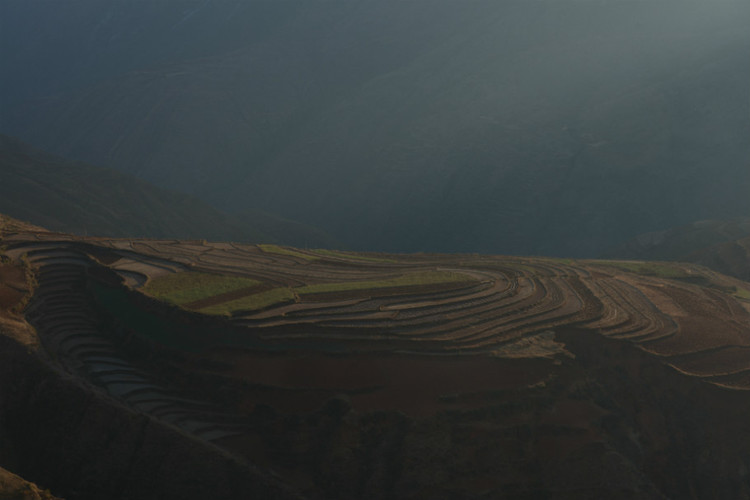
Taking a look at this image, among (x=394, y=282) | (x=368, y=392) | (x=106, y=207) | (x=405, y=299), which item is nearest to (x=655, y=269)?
(x=394, y=282)

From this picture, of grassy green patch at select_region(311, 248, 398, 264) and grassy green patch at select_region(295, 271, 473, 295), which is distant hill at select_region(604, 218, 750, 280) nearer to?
grassy green patch at select_region(311, 248, 398, 264)

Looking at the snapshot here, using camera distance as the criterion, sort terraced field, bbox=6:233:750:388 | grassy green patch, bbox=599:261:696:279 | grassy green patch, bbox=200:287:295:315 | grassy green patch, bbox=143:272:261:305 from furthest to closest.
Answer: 1. grassy green patch, bbox=599:261:696:279
2. grassy green patch, bbox=143:272:261:305
3. grassy green patch, bbox=200:287:295:315
4. terraced field, bbox=6:233:750:388

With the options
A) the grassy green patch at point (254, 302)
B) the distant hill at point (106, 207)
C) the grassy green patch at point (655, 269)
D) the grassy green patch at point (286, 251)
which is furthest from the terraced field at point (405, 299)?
the distant hill at point (106, 207)

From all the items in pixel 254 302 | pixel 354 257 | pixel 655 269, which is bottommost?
pixel 254 302

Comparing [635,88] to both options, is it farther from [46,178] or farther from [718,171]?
[46,178]

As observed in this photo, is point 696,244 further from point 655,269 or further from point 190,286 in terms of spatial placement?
point 190,286

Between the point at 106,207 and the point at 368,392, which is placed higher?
the point at 106,207

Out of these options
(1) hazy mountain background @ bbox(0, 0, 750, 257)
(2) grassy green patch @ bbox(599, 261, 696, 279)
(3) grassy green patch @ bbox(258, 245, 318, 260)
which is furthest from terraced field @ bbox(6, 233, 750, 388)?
(1) hazy mountain background @ bbox(0, 0, 750, 257)

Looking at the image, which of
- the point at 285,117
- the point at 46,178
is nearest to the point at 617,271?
the point at 46,178
